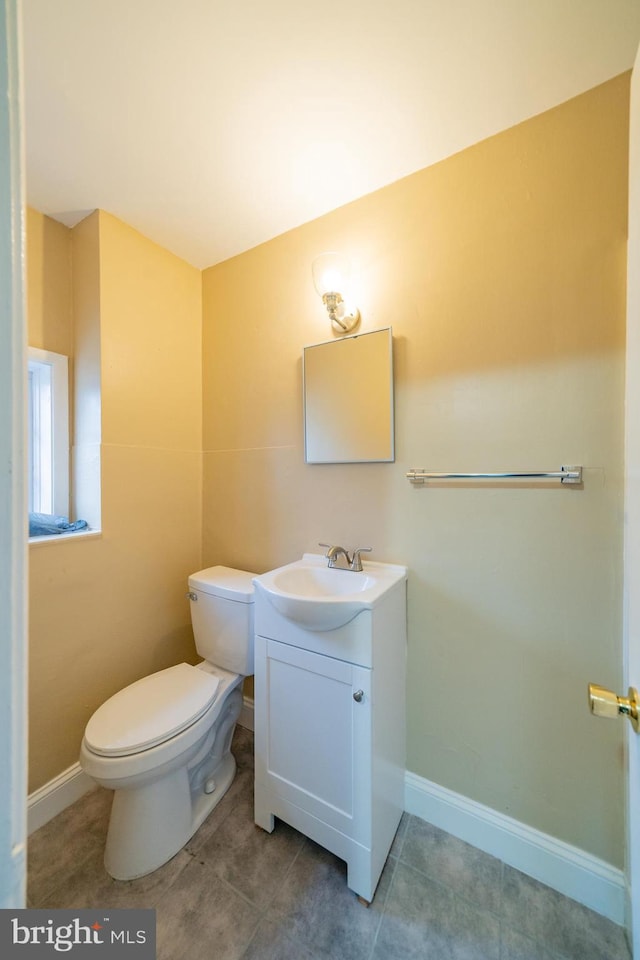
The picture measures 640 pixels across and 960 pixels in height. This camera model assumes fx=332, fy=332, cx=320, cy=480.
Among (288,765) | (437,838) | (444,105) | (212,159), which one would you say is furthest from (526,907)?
(212,159)

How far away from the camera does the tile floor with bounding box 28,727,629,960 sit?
0.87 meters

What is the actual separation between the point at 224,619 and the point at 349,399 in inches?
40.5

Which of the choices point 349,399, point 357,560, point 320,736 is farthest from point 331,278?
point 320,736

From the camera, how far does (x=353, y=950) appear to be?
33.9 inches

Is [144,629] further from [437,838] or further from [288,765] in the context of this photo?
[437,838]

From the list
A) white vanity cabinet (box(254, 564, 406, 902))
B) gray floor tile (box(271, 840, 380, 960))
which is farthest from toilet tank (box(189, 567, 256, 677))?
gray floor tile (box(271, 840, 380, 960))

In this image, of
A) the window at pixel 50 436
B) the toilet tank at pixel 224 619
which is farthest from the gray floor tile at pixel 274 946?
the window at pixel 50 436

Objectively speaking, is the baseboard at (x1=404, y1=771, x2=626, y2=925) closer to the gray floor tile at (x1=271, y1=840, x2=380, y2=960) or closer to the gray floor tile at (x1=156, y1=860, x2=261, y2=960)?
the gray floor tile at (x1=271, y1=840, x2=380, y2=960)

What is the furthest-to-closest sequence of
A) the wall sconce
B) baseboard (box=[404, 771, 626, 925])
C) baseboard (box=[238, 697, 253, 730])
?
baseboard (box=[238, 697, 253, 730]), the wall sconce, baseboard (box=[404, 771, 626, 925])

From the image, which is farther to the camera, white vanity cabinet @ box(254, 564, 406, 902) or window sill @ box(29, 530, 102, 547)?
window sill @ box(29, 530, 102, 547)

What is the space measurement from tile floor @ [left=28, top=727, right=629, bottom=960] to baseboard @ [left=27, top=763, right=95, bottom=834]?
0.16 ft

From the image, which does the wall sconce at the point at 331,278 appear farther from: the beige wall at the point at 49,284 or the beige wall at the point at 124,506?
the beige wall at the point at 49,284

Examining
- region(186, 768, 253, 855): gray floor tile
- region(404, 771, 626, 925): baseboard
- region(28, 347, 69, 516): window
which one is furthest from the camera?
region(28, 347, 69, 516): window

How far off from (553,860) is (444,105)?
2271 millimetres
